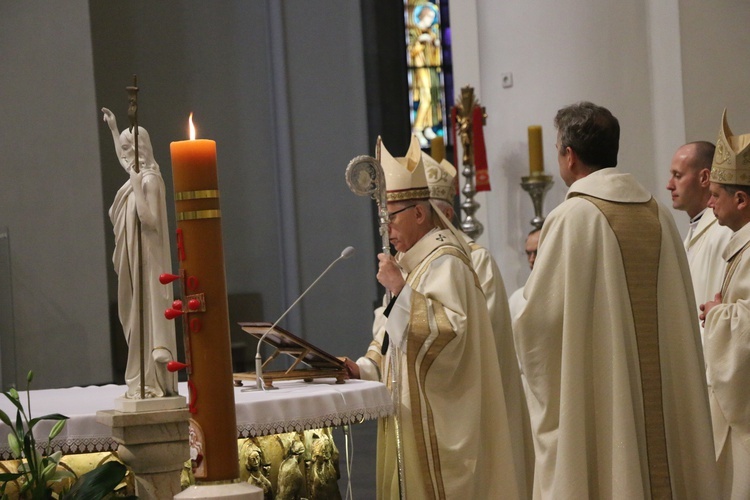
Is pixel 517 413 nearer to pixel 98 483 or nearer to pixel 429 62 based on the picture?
pixel 98 483

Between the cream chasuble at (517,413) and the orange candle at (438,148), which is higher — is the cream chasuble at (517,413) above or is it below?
below

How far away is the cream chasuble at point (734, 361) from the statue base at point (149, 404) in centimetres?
234

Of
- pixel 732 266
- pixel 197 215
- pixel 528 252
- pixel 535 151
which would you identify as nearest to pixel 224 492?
pixel 197 215

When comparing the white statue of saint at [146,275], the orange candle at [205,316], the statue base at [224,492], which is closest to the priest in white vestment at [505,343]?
the white statue of saint at [146,275]

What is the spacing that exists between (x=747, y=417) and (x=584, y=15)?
357 centimetres

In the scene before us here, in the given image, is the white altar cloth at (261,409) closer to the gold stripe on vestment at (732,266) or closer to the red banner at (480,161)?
the gold stripe on vestment at (732,266)

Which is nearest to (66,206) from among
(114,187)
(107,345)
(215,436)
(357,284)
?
(114,187)

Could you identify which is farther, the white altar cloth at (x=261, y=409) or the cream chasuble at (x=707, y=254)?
the cream chasuble at (x=707, y=254)

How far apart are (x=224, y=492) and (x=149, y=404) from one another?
85 cm

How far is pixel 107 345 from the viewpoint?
8703 mm

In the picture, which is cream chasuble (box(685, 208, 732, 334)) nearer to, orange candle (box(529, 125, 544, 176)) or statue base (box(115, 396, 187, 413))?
orange candle (box(529, 125, 544, 176))

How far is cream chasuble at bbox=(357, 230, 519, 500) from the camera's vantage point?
407 centimetres

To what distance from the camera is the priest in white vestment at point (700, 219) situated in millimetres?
5086

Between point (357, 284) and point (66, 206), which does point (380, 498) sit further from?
point (357, 284)
